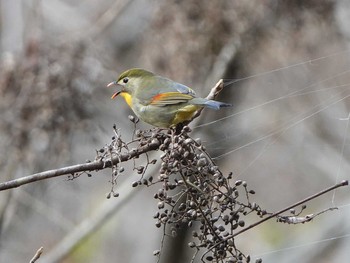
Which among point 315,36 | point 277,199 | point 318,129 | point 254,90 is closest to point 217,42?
point 315,36

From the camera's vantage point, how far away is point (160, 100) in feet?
11.0

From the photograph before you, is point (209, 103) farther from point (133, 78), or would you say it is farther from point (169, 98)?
point (133, 78)

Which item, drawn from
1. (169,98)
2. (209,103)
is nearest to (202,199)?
(209,103)

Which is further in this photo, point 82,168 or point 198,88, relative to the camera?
point 198,88

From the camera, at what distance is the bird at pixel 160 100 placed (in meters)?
3.15

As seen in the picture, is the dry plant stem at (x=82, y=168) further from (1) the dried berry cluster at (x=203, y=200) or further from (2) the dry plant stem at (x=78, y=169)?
(1) the dried berry cluster at (x=203, y=200)

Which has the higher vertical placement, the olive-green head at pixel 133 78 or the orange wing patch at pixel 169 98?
the olive-green head at pixel 133 78

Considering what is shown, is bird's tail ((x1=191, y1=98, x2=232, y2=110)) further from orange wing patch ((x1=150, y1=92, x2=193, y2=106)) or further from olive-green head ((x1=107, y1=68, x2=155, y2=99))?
olive-green head ((x1=107, y1=68, x2=155, y2=99))

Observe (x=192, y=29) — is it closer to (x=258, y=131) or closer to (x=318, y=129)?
(x=258, y=131)

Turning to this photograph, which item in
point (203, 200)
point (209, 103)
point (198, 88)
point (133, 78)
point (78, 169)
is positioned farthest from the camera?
point (198, 88)

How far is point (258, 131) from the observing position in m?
5.53

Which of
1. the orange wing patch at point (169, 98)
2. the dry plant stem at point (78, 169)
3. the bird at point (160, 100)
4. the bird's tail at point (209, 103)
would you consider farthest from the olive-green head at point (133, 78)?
the dry plant stem at point (78, 169)

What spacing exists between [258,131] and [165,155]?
123 inches

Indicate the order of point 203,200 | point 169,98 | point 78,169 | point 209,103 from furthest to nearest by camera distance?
point 169,98 → point 209,103 → point 78,169 → point 203,200
